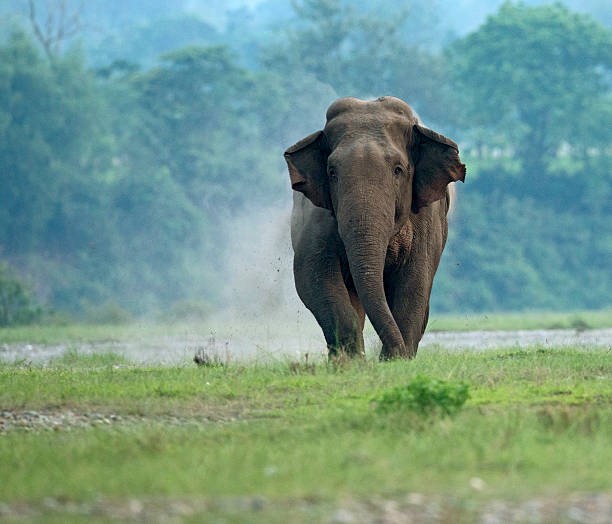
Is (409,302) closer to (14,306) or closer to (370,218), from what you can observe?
(370,218)

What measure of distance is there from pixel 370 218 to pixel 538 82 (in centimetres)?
4180

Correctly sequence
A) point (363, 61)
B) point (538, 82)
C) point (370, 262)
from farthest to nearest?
point (363, 61), point (538, 82), point (370, 262)

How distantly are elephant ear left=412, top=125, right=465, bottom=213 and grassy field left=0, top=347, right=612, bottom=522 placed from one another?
1.83 metres

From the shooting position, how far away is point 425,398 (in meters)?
9.52

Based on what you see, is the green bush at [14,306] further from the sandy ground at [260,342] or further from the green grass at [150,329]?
the sandy ground at [260,342]

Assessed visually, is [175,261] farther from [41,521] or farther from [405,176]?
[41,521]

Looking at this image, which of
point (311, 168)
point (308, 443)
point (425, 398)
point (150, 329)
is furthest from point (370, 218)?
point (150, 329)

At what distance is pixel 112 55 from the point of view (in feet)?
270

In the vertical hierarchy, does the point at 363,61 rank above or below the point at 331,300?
above

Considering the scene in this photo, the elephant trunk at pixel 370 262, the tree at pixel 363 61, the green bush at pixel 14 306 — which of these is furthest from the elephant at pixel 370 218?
the tree at pixel 363 61

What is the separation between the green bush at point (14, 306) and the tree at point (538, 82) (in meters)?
22.3

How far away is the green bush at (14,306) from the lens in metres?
35.9

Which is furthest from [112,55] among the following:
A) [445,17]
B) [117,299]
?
[117,299]

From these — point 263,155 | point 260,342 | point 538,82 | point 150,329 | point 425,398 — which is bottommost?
point 425,398
